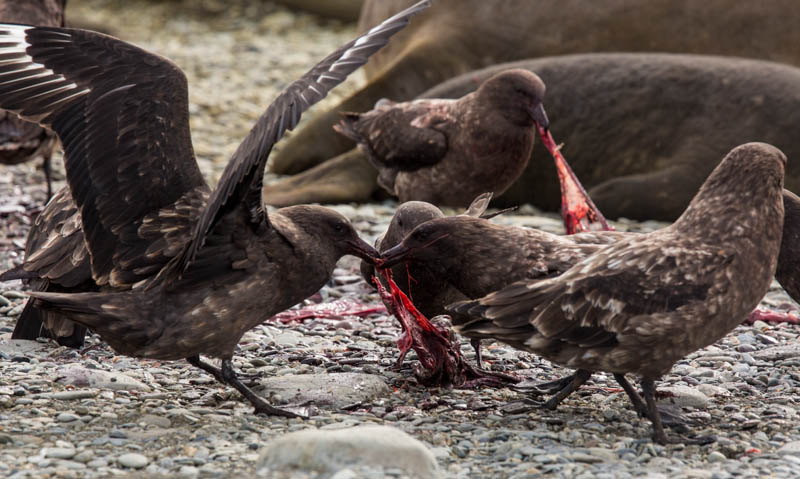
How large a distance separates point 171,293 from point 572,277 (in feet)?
6.19

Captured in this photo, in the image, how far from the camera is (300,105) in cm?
461

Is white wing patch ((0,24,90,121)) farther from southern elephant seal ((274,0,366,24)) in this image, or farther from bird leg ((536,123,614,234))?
southern elephant seal ((274,0,366,24))

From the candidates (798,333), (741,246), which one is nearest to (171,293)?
(741,246)

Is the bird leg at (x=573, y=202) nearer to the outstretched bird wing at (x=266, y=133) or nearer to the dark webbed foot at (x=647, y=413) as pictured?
the dark webbed foot at (x=647, y=413)

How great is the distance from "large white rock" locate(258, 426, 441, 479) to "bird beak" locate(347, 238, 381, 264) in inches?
57.5

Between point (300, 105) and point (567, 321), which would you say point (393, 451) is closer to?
point (567, 321)

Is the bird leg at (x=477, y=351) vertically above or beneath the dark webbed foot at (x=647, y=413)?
beneath

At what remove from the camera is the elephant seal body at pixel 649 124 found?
9.49 m

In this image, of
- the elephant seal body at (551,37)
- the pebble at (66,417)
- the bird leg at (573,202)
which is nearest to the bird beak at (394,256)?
the pebble at (66,417)

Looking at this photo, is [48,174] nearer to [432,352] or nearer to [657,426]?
[432,352]

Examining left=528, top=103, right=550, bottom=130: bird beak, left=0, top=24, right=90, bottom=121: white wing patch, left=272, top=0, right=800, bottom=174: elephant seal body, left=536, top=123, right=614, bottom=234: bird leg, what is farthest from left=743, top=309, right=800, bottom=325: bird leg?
left=272, top=0, right=800, bottom=174: elephant seal body

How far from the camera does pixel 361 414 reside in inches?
204

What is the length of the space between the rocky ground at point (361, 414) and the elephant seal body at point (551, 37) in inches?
145

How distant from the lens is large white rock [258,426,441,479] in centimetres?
421
